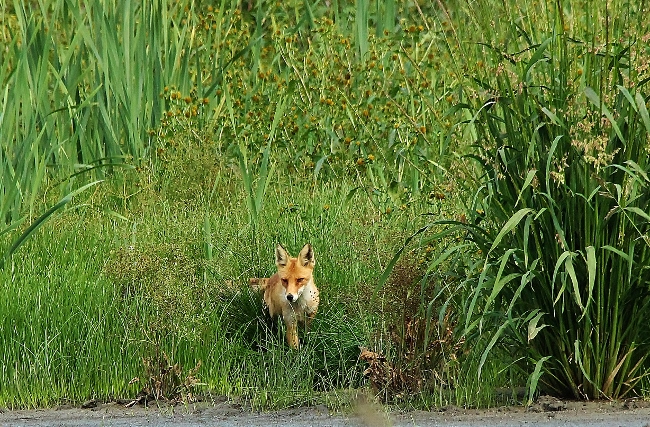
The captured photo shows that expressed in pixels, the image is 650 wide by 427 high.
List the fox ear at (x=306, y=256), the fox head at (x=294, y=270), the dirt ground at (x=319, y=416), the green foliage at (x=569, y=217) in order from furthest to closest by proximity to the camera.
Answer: the fox ear at (x=306, y=256)
the fox head at (x=294, y=270)
the dirt ground at (x=319, y=416)
the green foliage at (x=569, y=217)

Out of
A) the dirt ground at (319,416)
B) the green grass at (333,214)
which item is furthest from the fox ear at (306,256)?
the dirt ground at (319,416)

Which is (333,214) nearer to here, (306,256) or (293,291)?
(306,256)

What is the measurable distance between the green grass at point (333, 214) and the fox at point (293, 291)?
0.40 ft

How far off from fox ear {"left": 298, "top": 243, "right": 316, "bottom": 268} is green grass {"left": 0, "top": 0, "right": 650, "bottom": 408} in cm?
29

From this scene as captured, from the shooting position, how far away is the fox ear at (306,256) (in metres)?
6.29

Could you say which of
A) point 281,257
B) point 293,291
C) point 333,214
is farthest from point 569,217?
point 333,214

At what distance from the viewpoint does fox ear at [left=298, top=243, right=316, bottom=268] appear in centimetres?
Answer: 629

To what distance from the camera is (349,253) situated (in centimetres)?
673

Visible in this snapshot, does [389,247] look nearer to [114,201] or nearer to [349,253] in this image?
[349,253]

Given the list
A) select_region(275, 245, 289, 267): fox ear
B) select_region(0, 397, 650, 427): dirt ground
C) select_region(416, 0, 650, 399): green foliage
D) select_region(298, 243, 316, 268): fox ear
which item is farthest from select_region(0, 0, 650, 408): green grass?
select_region(275, 245, 289, 267): fox ear

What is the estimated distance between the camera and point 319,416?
5.46m

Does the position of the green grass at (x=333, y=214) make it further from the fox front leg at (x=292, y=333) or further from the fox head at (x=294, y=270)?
the fox head at (x=294, y=270)

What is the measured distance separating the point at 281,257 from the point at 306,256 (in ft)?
0.45

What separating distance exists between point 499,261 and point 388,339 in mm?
923
